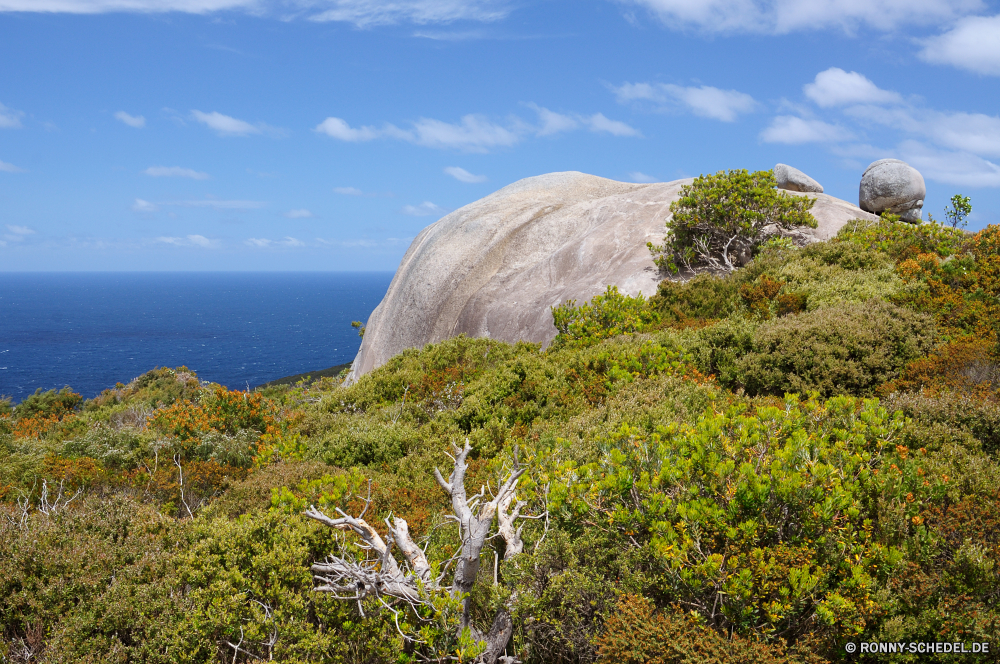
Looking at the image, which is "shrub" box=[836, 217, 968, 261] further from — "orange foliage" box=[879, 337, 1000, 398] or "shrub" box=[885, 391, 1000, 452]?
"shrub" box=[885, 391, 1000, 452]

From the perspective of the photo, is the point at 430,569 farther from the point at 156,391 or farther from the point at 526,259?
the point at 156,391

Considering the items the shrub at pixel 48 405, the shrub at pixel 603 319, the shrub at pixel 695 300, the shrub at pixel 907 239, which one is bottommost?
the shrub at pixel 48 405

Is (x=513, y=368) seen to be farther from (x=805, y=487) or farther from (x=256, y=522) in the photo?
(x=805, y=487)

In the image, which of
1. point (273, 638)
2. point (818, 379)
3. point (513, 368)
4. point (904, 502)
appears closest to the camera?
point (904, 502)

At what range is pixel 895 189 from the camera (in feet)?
75.2

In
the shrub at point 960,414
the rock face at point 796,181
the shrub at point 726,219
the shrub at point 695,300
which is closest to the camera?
the shrub at point 960,414

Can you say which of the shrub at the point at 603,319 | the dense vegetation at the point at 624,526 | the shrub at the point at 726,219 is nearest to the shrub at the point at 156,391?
the dense vegetation at the point at 624,526

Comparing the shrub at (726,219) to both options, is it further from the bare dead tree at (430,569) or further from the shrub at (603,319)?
the bare dead tree at (430,569)

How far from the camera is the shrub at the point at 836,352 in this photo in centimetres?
1073

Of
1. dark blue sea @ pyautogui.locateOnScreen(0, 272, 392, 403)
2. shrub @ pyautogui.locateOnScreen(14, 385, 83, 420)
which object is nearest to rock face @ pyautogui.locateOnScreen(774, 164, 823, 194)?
shrub @ pyautogui.locateOnScreen(14, 385, 83, 420)

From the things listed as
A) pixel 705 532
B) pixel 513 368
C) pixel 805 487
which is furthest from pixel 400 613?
pixel 513 368

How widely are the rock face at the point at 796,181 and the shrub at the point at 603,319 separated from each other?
1198 centimetres

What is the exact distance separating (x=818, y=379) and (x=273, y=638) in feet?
32.1

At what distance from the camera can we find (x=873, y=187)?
77.0 feet
